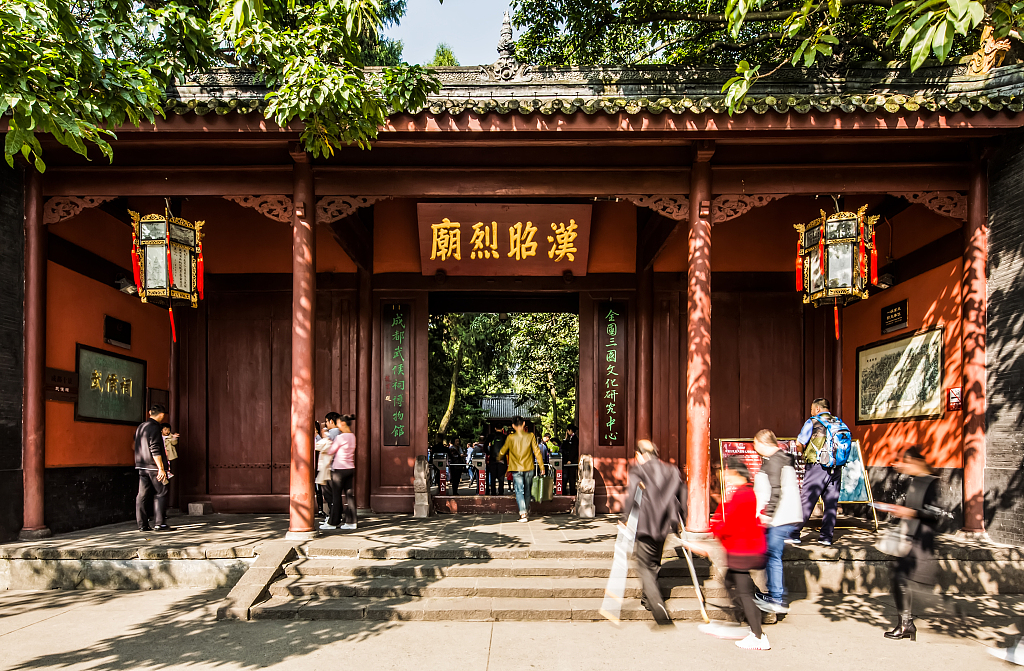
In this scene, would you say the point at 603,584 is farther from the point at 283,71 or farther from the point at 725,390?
the point at 283,71

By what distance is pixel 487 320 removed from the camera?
19.7 meters

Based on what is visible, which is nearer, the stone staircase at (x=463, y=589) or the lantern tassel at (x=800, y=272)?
the stone staircase at (x=463, y=589)

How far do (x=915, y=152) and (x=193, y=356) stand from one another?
355 inches

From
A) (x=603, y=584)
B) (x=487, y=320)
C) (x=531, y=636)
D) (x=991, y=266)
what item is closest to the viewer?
(x=531, y=636)

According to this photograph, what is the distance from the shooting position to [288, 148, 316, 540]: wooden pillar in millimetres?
7047

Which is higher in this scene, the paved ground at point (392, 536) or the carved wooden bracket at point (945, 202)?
the carved wooden bracket at point (945, 202)

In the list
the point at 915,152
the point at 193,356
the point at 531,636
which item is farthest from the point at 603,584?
the point at 193,356

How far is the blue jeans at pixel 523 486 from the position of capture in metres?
8.65

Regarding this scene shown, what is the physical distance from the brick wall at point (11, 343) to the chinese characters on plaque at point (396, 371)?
4014 mm

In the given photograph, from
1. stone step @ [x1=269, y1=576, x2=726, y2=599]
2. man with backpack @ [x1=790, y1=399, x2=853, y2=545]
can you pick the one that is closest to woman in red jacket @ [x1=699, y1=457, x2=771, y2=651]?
stone step @ [x1=269, y1=576, x2=726, y2=599]

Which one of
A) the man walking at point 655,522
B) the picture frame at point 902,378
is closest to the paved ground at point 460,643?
the man walking at point 655,522

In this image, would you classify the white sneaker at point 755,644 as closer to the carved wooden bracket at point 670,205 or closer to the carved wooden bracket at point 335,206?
the carved wooden bracket at point 670,205

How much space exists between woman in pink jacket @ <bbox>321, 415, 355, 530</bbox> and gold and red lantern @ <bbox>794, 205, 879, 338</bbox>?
5.26m

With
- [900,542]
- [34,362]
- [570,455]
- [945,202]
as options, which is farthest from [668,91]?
[570,455]
